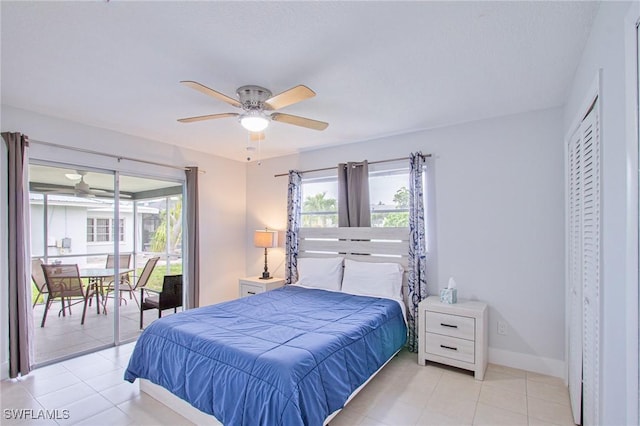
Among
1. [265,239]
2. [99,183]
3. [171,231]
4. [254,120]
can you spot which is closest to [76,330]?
[171,231]

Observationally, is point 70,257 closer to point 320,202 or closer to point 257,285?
point 257,285

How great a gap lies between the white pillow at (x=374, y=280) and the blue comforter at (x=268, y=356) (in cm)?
37

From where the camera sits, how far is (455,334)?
2869mm

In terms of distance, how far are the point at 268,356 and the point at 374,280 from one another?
73.6 inches

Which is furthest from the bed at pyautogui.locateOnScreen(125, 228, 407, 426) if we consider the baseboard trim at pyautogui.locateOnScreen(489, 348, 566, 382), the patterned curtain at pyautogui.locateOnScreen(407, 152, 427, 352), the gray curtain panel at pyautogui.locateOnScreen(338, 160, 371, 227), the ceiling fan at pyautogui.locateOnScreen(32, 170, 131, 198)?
the ceiling fan at pyautogui.locateOnScreen(32, 170, 131, 198)

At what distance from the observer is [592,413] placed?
166 centimetres

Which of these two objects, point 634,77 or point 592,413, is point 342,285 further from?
point 634,77

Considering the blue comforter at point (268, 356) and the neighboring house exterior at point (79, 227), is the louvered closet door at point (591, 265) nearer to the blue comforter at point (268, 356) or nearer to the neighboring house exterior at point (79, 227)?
the blue comforter at point (268, 356)

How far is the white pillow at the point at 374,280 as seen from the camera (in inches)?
133

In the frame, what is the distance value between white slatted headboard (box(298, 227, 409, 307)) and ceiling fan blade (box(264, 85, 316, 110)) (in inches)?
81.1

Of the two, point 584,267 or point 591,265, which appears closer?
point 591,265

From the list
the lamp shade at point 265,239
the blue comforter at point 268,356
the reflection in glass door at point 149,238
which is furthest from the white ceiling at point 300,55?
the lamp shade at point 265,239

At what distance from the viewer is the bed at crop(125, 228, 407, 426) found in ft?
5.68

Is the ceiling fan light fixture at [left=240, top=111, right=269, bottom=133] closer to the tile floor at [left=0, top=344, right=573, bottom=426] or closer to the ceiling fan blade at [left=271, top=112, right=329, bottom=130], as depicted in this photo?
the ceiling fan blade at [left=271, top=112, right=329, bottom=130]
